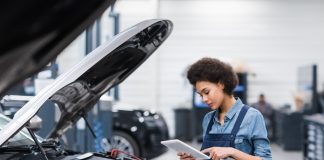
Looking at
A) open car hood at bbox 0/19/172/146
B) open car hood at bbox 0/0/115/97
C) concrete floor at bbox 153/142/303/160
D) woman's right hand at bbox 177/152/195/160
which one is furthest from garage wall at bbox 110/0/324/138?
open car hood at bbox 0/0/115/97

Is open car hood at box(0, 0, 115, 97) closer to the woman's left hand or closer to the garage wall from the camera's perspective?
the woman's left hand

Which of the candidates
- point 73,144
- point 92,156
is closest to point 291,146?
point 73,144

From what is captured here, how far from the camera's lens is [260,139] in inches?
123

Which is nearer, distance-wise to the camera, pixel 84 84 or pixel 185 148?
pixel 185 148

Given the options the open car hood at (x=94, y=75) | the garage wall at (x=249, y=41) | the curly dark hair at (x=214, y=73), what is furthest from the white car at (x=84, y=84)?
the garage wall at (x=249, y=41)

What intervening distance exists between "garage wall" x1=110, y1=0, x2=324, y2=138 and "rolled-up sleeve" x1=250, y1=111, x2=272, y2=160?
12467mm

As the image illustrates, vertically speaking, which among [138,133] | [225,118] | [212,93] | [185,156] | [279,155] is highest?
[212,93]

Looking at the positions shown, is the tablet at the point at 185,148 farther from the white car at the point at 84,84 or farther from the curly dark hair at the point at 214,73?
the white car at the point at 84,84

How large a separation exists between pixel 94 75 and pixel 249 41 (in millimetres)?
12487

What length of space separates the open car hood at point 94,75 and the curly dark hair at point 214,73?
0.42 m

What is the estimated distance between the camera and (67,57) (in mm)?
12109

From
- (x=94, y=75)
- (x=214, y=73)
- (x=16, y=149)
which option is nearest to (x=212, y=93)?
(x=214, y=73)

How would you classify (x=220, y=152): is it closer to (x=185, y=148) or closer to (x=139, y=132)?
(x=185, y=148)

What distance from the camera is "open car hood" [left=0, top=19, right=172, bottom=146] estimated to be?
2.98 m
